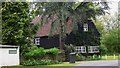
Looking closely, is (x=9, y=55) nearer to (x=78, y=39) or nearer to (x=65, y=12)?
(x=65, y=12)

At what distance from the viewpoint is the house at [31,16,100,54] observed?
23766 mm

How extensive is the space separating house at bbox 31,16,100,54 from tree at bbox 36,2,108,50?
0.83m

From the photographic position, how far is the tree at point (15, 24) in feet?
64.8

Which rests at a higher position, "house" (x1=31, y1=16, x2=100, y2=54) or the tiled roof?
the tiled roof

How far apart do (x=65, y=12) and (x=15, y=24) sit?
4.24 m

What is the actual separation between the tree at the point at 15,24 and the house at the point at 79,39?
321 centimetres

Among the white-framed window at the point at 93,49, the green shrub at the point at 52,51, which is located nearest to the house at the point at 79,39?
the white-framed window at the point at 93,49

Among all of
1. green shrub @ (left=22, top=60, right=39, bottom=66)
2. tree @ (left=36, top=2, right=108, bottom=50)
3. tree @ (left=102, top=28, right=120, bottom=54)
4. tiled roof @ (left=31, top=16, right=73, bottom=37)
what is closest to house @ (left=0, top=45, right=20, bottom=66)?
green shrub @ (left=22, top=60, right=39, bottom=66)

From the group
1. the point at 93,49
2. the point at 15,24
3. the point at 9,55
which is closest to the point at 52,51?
the point at 15,24

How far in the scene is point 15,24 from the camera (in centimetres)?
1989

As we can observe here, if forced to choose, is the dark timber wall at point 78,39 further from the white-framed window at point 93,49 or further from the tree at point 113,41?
the tree at point 113,41

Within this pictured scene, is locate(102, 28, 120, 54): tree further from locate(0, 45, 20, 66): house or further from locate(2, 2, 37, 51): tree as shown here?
locate(2, 2, 37, 51): tree

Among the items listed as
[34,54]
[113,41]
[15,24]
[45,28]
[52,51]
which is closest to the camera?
[113,41]

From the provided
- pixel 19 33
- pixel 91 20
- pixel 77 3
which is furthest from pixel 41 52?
pixel 91 20
